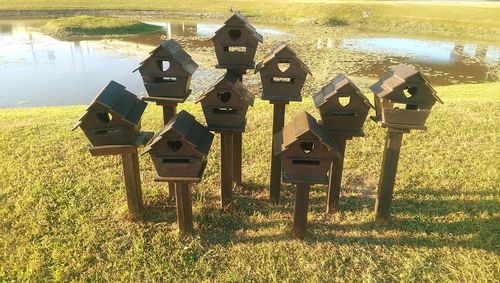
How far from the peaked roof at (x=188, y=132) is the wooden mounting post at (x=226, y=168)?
37cm

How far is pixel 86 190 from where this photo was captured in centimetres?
591

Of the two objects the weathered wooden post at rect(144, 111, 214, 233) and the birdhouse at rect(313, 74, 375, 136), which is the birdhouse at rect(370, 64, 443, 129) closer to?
the birdhouse at rect(313, 74, 375, 136)

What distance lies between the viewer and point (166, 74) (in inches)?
185

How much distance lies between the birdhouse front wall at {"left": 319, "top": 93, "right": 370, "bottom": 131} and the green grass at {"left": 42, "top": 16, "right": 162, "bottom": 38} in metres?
28.0

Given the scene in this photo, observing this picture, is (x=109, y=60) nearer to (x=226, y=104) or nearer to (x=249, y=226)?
(x=226, y=104)

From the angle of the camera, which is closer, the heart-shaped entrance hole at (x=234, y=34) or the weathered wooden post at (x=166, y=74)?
the weathered wooden post at (x=166, y=74)

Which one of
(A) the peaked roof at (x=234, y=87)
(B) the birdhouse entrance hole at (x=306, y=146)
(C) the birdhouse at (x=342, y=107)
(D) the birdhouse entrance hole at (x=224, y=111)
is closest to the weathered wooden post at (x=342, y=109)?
(C) the birdhouse at (x=342, y=107)

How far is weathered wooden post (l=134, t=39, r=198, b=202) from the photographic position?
463 cm

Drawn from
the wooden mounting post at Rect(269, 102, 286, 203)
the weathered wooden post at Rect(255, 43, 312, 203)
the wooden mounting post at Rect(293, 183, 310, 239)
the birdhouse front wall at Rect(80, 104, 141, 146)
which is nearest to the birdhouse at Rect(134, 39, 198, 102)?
the birdhouse front wall at Rect(80, 104, 141, 146)

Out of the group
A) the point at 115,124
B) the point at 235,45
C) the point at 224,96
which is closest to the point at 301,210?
the point at 224,96

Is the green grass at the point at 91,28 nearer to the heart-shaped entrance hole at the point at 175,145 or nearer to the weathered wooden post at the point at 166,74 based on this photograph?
the weathered wooden post at the point at 166,74

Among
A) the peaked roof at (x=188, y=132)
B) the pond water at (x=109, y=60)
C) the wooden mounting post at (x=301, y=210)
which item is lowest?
the pond water at (x=109, y=60)

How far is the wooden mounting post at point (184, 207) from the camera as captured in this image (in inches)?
183

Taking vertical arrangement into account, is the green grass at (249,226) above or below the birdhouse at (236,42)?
below
